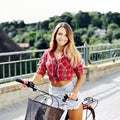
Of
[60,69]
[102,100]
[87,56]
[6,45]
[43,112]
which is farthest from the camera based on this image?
[6,45]

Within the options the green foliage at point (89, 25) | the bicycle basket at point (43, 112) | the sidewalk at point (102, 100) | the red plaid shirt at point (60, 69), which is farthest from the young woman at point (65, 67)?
the green foliage at point (89, 25)

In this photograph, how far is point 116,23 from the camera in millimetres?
48438

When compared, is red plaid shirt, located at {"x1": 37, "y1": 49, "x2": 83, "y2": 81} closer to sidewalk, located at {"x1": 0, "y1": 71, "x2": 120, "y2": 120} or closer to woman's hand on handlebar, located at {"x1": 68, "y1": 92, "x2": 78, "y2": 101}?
woman's hand on handlebar, located at {"x1": 68, "y1": 92, "x2": 78, "y2": 101}

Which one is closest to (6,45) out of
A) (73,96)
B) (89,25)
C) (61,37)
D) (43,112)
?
(89,25)

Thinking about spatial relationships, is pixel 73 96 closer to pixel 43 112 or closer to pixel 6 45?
pixel 43 112

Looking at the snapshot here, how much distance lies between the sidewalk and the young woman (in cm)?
319

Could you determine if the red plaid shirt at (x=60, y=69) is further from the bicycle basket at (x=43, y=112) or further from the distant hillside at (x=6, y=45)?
the distant hillside at (x=6, y=45)

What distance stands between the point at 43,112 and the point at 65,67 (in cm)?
51

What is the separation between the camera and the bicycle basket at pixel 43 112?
3.01m

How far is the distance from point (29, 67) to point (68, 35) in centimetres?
574

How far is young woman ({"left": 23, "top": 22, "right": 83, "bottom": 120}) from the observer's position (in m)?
3.36

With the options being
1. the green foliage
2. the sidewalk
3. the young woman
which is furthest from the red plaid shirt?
the green foliage

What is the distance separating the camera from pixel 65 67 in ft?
11.0

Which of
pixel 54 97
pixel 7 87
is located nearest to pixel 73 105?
pixel 54 97
